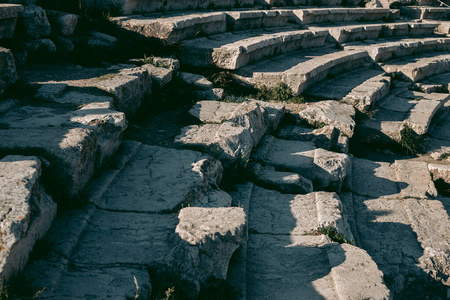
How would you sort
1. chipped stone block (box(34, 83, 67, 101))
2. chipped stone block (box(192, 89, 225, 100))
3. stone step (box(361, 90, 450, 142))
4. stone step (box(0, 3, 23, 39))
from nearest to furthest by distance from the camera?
chipped stone block (box(34, 83, 67, 101)), stone step (box(0, 3, 23, 39)), chipped stone block (box(192, 89, 225, 100)), stone step (box(361, 90, 450, 142))

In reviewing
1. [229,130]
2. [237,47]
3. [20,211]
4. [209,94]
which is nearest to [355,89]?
[237,47]

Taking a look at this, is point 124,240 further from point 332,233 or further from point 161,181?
point 332,233

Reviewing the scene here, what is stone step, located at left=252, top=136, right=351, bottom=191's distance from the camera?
4.62 m

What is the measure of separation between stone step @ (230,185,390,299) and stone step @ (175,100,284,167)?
42 cm

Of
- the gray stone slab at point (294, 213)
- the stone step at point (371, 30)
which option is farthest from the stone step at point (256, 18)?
the gray stone slab at point (294, 213)

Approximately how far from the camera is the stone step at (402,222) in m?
3.72

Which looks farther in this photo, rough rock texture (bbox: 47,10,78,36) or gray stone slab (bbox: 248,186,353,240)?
rough rock texture (bbox: 47,10,78,36)

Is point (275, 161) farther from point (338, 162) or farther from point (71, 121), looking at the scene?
point (71, 121)

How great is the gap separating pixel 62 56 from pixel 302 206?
12.4 ft

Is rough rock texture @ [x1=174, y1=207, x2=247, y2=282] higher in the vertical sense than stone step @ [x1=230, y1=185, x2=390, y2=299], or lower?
higher

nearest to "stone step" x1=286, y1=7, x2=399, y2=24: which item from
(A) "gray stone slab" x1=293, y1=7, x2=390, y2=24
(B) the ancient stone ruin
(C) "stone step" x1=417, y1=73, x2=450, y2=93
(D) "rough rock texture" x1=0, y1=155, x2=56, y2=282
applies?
(A) "gray stone slab" x1=293, y1=7, x2=390, y2=24

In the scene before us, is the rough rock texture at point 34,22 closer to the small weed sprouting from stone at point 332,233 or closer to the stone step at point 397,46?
the small weed sprouting from stone at point 332,233

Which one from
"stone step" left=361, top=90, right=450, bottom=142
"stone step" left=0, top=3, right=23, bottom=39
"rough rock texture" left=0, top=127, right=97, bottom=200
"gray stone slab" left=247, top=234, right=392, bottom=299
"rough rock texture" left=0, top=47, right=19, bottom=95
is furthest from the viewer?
"stone step" left=361, top=90, right=450, bottom=142

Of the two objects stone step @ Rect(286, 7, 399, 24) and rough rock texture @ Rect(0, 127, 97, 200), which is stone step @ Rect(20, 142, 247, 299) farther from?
stone step @ Rect(286, 7, 399, 24)
